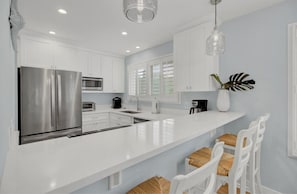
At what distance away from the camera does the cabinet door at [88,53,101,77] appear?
3703mm

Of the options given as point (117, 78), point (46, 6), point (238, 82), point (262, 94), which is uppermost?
point (46, 6)

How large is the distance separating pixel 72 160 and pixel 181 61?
7.73 ft

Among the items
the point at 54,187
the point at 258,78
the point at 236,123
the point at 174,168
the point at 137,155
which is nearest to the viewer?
the point at 54,187

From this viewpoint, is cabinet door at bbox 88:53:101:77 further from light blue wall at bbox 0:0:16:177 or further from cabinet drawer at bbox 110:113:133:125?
light blue wall at bbox 0:0:16:177

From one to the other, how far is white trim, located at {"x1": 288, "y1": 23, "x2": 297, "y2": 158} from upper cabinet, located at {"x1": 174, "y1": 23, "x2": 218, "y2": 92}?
877mm

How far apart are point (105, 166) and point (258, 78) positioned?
7.61ft

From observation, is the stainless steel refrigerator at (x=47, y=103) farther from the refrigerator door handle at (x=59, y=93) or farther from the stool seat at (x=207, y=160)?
the stool seat at (x=207, y=160)

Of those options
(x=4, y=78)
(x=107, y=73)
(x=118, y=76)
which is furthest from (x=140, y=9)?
(x=118, y=76)

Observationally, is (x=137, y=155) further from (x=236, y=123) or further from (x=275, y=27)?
(x=275, y=27)

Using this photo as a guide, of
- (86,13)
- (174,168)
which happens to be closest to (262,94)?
(174,168)

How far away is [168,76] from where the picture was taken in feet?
10.8

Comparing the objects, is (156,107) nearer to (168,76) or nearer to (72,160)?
(168,76)

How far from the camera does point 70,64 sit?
3354mm

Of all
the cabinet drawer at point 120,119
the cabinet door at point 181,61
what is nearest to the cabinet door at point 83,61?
the cabinet drawer at point 120,119
